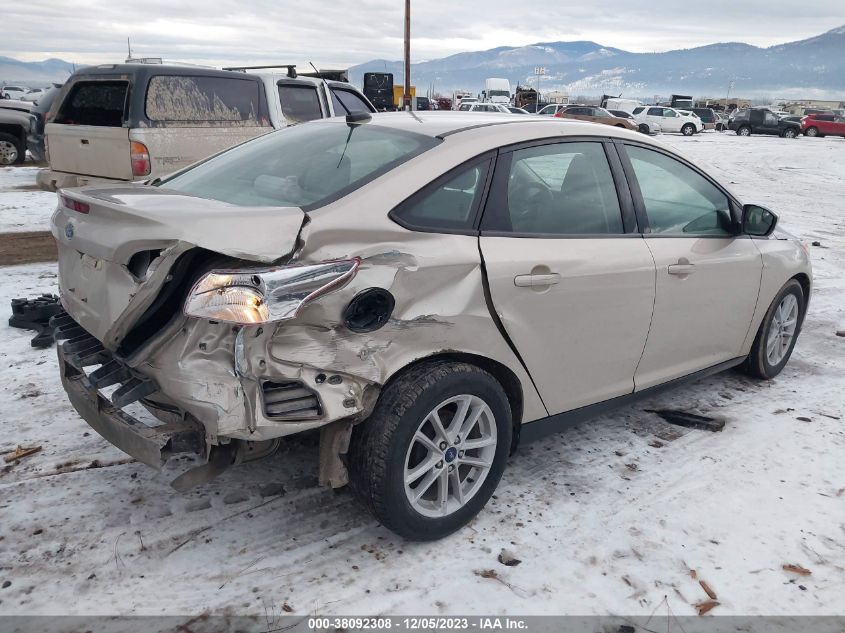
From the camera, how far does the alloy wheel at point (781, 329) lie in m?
4.58

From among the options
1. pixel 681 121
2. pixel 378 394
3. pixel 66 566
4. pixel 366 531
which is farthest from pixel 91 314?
pixel 681 121

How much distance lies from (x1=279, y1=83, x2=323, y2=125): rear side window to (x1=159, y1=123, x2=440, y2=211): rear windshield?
4.93 m

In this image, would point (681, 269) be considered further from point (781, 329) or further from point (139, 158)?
point (139, 158)

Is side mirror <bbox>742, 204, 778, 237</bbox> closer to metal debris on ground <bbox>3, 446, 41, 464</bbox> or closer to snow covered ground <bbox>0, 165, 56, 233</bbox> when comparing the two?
metal debris on ground <bbox>3, 446, 41, 464</bbox>

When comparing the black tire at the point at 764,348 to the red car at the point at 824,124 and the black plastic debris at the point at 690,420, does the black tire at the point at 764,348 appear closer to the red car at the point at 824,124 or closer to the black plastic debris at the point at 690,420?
the black plastic debris at the point at 690,420

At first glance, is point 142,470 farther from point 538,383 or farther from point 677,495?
point 677,495

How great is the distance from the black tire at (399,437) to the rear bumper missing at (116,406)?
1.97 feet

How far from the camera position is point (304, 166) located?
10.0 feet

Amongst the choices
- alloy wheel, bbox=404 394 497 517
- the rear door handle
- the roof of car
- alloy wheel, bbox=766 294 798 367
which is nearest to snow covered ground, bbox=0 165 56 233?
the roof of car

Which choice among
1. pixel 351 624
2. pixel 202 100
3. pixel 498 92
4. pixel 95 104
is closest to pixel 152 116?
pixel 202 100

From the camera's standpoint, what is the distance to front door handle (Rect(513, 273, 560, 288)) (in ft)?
9.34

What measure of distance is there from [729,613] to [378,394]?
151 cm

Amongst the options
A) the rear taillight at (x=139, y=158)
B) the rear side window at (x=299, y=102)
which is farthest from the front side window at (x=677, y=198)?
the rear side window at (x=299, y=102)

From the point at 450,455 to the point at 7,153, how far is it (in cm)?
1637
